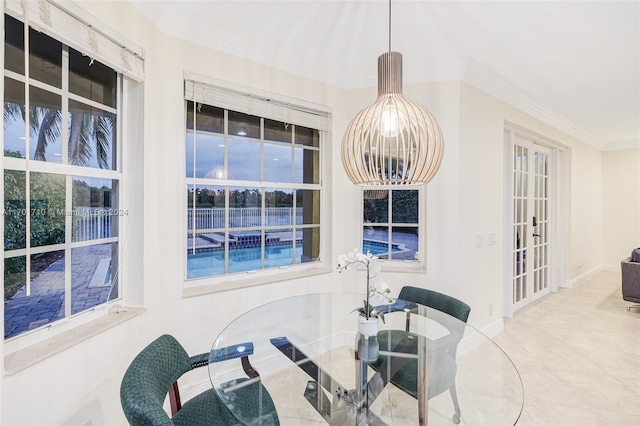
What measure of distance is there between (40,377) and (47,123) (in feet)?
3.61

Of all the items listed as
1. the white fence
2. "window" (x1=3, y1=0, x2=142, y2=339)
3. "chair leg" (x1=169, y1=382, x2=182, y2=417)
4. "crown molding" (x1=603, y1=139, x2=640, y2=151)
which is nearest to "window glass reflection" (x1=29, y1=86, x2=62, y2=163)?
"window" (x1=3, y1=0, x2=142, y2=339)

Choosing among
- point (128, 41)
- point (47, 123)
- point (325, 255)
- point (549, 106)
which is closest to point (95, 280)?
point (47, 123)

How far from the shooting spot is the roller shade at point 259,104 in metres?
2.19

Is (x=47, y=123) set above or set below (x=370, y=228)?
above

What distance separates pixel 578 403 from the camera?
7.22 ft

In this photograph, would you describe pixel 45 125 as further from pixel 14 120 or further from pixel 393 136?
pixel 393 136

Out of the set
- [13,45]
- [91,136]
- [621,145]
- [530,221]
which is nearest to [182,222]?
[91,136]

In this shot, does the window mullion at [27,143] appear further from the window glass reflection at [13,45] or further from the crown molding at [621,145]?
the crown molding at [621,145]

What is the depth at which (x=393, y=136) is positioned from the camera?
57.4 inches

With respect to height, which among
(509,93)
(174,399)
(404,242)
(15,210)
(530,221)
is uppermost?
(509,93)

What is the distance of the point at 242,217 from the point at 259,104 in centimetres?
91

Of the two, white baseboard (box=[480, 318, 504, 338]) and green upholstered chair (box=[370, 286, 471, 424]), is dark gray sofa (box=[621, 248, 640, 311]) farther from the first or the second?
green upholstered chair (box=[370, 286, 471, 424])

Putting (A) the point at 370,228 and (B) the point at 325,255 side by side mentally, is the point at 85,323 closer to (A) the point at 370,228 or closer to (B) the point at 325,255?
(B) the point at 325,255

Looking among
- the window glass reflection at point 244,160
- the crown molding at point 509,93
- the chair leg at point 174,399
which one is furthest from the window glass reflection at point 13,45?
the crown molding at point 509,93
